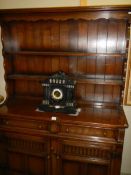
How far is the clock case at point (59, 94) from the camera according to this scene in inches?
78.6

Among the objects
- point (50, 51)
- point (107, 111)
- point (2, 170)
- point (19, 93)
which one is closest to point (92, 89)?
point (107, 111)

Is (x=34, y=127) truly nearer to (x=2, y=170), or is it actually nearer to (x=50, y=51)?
(x=2, y=170)

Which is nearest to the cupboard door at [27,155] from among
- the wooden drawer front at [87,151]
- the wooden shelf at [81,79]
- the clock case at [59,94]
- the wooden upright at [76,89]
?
the wooden upright at [76,89]

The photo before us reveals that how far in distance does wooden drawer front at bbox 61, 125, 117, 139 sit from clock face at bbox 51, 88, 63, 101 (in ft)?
1.15

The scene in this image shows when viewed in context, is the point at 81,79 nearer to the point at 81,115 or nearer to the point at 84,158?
the point at 81,115

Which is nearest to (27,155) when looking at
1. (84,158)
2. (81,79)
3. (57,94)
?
(84,158)

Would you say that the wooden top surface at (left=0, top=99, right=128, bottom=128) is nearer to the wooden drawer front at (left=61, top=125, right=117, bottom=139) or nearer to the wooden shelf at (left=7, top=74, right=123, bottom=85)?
the wooden drawer front at (left=61, top=125, right=117, bottom=139)

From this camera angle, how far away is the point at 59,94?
205 centimetres

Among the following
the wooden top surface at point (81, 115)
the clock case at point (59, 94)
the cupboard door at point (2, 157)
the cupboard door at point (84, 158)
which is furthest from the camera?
the cupboard door at point (2, 157)

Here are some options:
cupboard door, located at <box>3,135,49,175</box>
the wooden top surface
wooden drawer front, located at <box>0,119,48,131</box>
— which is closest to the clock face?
the wooden top surface

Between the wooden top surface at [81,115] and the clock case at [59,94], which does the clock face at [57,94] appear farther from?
the wooden top surface at [81,115]

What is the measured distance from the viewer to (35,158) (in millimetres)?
2088

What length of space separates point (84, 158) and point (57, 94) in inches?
29.9

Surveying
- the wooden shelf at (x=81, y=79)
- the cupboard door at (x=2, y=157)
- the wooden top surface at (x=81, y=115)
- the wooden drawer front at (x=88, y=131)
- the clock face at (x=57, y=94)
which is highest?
the wooden shelf at (x=81, y=79)
